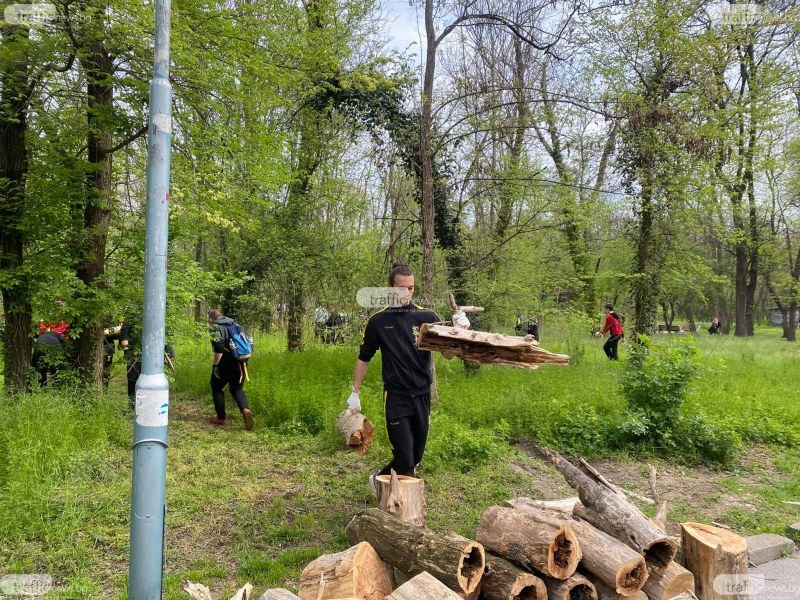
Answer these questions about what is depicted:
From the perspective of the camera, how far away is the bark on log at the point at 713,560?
292 cm

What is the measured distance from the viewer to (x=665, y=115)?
818 centimetres

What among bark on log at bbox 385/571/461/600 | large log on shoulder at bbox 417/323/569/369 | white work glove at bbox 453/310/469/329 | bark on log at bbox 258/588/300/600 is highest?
white work glove at bbox 453/310/469/329

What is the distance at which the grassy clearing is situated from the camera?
371 centimetres

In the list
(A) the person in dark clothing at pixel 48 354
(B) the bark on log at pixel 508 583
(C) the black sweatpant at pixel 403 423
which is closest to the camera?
(B) the bark on log at pixel 508 583

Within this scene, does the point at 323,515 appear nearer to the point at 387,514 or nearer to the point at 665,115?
the point at 387,514

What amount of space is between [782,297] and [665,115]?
26.1m

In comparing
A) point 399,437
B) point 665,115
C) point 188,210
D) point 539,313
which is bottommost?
point 399,437

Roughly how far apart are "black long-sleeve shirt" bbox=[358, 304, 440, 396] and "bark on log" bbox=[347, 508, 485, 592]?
1092 millimetres

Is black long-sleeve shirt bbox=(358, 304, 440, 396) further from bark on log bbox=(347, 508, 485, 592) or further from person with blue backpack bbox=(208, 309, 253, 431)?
person with blue backpack bbox=(208, 309, 253, 431)

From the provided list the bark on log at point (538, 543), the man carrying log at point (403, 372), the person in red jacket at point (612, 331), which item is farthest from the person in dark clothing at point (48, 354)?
the person in red jacket at point (612, 331)

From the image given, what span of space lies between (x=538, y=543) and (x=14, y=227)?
737 cm

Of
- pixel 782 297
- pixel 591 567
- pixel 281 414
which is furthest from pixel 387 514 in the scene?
pixel 782 297

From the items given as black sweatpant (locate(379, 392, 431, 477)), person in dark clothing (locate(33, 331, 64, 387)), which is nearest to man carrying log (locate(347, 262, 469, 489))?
black sweatpant (locate(379, 392, 431, 477))

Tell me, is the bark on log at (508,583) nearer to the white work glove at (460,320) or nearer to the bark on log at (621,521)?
the bark on log at (621,521)
